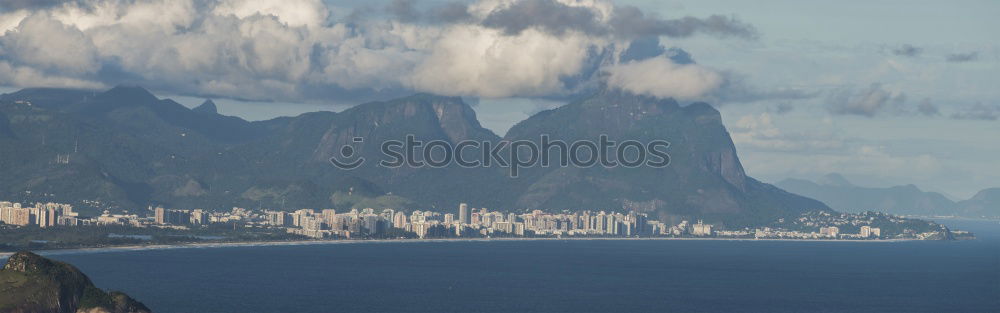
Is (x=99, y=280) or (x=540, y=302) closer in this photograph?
(x=540, y=302)

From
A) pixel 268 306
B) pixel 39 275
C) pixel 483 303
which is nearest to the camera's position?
pixel 39 275

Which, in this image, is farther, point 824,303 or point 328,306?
point 824,303

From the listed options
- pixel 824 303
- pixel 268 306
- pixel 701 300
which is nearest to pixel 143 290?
pixel 268 306

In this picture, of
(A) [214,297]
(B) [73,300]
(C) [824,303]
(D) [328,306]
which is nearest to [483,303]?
(D) [328,306]

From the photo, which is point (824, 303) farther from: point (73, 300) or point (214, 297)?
point (73, 300)

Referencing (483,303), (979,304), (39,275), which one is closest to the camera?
(39,275)

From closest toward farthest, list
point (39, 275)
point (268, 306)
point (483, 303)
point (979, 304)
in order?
point (39, 275), point (268, 306), point (483, 303), point (979, 304)

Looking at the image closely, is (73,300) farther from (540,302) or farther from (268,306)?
(540,302)
